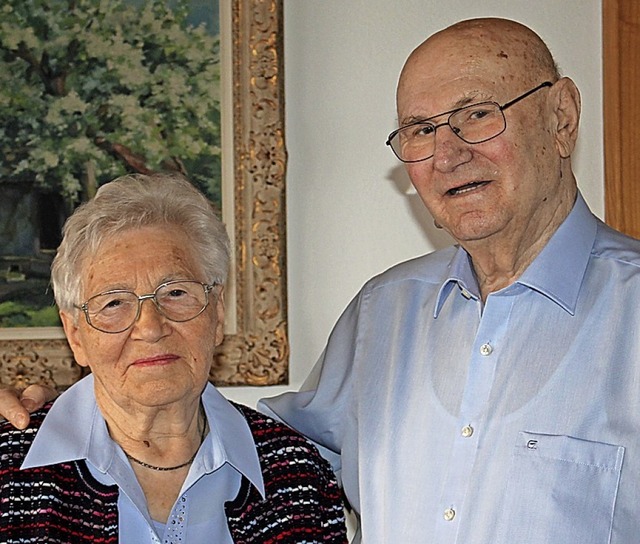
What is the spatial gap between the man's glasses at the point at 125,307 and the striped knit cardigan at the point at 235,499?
249 millimetres

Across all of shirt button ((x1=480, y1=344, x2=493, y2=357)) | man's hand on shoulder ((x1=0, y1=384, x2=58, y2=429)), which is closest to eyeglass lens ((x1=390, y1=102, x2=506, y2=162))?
shirt button ((x1=480, y1=344, x2=493, y2=357))

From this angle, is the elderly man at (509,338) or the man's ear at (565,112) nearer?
the elderly man at (509,338)

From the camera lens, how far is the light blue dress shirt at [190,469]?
1821 mm

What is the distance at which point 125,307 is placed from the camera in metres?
1.84

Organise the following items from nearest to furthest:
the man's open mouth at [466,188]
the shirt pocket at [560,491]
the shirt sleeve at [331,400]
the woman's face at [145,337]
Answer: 1. the shirt pocket at [560,491]
2. the man's open mouth at [466,188]
3. the woman's face at [145,337]
4. the shirt sleeve at [331,400]

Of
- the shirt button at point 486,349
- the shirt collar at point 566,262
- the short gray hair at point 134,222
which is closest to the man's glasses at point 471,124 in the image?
the shirt collar at point 566,262

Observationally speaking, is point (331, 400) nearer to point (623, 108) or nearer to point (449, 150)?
point (449, 150)

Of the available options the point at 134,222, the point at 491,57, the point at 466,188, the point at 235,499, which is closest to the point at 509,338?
the point at 466,188

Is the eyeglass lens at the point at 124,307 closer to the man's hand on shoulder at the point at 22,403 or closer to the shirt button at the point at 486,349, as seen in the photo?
the man's hand on shoulder at the point at 22,403

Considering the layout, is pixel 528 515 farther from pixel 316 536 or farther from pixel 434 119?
pixel 434 119

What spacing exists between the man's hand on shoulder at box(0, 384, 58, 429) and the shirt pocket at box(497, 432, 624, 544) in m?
0.90

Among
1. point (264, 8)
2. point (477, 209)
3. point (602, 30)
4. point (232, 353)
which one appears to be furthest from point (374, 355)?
point (602, 30)

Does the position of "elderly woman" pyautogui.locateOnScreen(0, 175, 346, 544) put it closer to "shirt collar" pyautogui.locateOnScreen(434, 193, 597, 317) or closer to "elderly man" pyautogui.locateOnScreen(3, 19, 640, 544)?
"elderly man" pyautogui.locateOnScreen(3, 19, 640, 544)

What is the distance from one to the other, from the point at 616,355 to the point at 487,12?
127 cm
